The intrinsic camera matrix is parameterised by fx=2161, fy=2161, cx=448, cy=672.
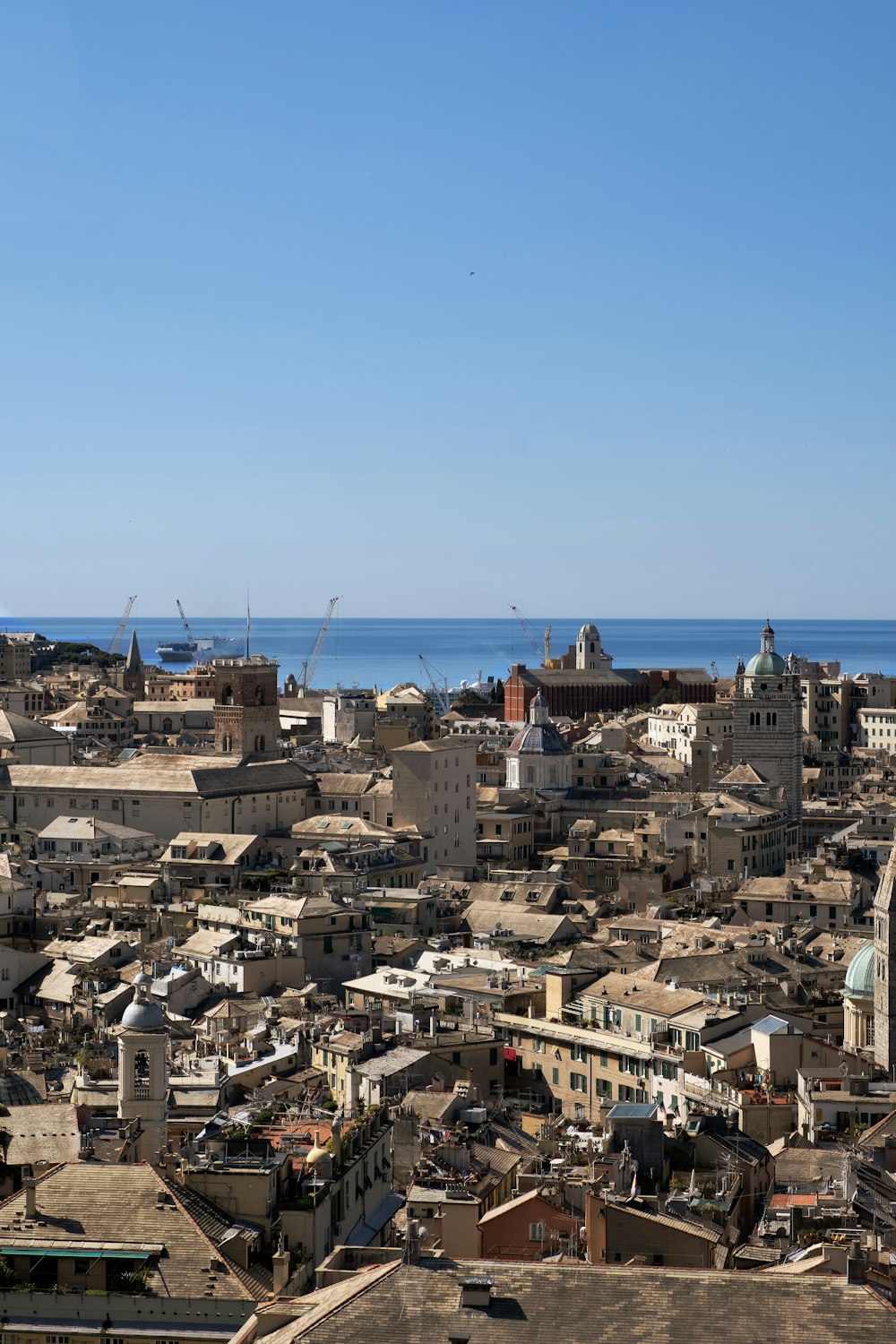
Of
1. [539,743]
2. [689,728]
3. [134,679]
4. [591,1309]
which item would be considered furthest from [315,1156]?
[134,679]

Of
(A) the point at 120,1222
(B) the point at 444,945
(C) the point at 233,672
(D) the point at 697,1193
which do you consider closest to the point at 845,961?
(B) the point at 444,945

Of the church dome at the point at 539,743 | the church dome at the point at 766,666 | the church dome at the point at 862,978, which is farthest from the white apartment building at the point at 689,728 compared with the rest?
the church dome at the point at 862,978

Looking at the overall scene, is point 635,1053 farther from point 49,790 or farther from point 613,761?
point 613,761

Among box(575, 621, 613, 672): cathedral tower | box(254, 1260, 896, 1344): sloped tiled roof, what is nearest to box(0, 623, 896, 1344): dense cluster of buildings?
box(254, 1260, 896, 1344): sloped tiled roof

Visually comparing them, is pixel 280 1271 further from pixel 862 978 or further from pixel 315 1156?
pixel 862 978

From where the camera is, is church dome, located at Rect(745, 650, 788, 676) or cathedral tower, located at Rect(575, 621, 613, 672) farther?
cathedral tower, located at Rect(575, 621, 613, 672)

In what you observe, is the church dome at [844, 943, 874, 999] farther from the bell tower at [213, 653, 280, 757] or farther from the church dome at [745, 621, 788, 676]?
the church dome at [745, 621, 788, 676]
